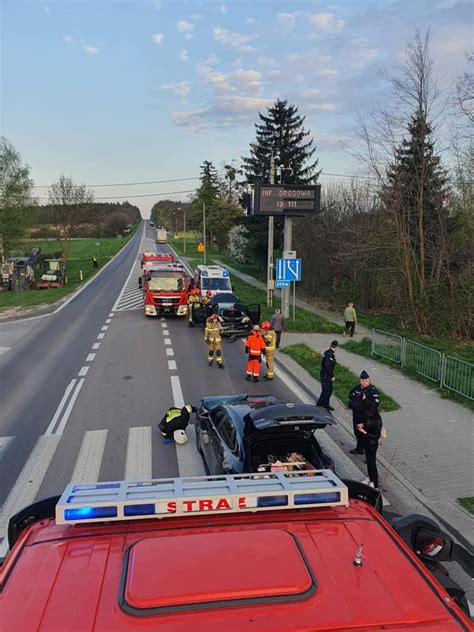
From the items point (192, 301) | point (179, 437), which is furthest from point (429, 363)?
point (192, 301)

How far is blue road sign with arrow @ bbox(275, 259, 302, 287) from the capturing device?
2031 centimetres

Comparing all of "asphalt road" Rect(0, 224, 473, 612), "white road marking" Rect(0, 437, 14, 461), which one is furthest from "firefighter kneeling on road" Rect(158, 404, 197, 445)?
"white road marking" Rect(0, 437, 14, 461)

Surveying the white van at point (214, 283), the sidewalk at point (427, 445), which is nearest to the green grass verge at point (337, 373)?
the sidewalk at point (427, 445)

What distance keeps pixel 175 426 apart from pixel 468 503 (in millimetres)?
4932

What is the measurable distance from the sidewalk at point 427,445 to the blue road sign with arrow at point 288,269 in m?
6.78

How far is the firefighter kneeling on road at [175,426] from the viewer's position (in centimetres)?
914

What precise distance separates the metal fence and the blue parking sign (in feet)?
17.5

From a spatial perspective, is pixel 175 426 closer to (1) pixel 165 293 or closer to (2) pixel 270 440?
(2) pixel 270 440

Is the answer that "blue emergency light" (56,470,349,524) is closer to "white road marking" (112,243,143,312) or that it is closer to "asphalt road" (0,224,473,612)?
"asphalt road" (0,224,473,612)

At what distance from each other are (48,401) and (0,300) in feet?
70.1

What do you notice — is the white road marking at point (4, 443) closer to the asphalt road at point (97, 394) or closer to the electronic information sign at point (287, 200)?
the asphalt road at point (97, 394)

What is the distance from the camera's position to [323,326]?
20719 mm

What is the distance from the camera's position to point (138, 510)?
10.6 ft

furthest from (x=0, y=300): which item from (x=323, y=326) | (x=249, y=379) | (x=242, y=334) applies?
(x=249, y=379)
